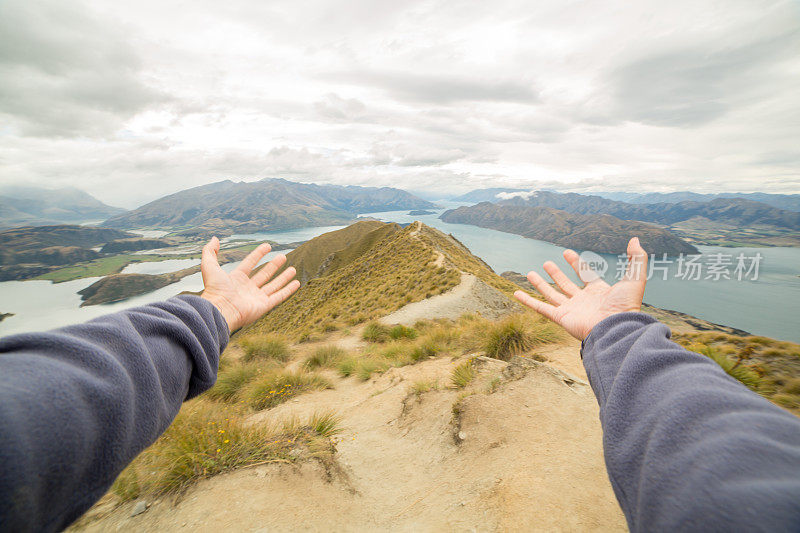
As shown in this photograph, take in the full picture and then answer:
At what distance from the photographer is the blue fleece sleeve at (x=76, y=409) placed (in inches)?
34.0

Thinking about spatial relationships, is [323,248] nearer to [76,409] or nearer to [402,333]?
[402,333]

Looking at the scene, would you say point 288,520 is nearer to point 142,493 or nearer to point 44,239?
point 142,493

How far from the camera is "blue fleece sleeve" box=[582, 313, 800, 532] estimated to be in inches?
30.8

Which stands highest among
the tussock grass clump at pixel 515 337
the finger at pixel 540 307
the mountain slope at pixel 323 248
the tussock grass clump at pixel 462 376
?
the finger at pixel 540 307

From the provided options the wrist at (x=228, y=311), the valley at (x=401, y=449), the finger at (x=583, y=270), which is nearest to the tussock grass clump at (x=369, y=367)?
the valley at (x=401, y=449)

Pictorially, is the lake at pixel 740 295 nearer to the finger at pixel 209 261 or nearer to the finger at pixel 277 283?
the finger at pixel 277 283

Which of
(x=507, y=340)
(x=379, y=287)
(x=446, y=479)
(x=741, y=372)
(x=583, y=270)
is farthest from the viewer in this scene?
(x=379, y=287)

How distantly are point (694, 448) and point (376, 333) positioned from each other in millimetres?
10485

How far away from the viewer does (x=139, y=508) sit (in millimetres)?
2365

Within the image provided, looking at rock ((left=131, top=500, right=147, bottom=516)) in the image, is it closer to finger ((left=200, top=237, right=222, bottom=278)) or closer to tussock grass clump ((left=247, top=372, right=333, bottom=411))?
finger ((left=200, top=237, right=222, bottom=278))

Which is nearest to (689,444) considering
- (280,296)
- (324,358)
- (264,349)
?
(280,296)

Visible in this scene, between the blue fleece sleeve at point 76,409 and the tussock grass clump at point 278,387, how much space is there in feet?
13.6

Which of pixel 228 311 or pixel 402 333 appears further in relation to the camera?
pixel 402 333

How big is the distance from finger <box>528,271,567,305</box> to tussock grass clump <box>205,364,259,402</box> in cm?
572
